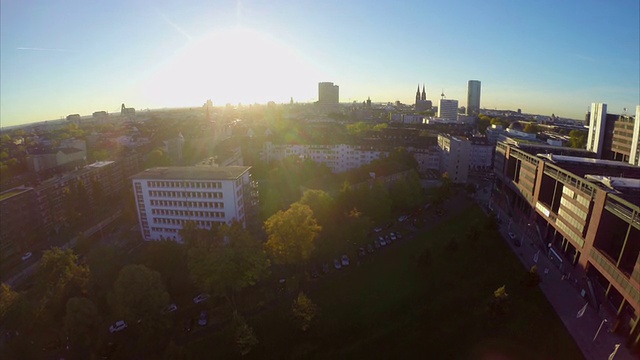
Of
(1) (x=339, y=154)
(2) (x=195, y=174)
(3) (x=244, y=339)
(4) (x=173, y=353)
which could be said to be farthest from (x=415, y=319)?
(1) (x=339, y=154)

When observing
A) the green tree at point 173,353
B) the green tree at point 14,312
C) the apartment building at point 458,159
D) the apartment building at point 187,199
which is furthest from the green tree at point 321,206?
the apartment building at point 458,159

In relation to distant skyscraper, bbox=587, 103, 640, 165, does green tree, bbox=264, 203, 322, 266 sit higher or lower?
lower

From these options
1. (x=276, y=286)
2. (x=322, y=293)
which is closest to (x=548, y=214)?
(x=322, y=293)

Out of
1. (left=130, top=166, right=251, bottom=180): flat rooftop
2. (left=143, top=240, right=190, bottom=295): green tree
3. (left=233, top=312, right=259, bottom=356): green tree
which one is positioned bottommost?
(left=233, top=312, right=259, bottom=356): green tree

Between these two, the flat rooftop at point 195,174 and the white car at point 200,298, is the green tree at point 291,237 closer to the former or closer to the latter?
the white car at point 200,298

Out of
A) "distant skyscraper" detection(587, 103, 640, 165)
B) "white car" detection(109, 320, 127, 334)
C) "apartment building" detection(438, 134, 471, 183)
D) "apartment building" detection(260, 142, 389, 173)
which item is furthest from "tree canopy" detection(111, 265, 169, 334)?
"distant skyscraper" detection(587, 103, 640, 165)

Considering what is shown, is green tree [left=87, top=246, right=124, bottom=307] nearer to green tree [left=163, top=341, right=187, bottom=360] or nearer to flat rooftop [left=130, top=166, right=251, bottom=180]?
green tree [left=163, top=341, right=187, bottom=360]

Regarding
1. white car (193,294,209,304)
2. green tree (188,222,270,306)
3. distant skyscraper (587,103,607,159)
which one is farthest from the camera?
distant skyscraper (587,103,607,159)
